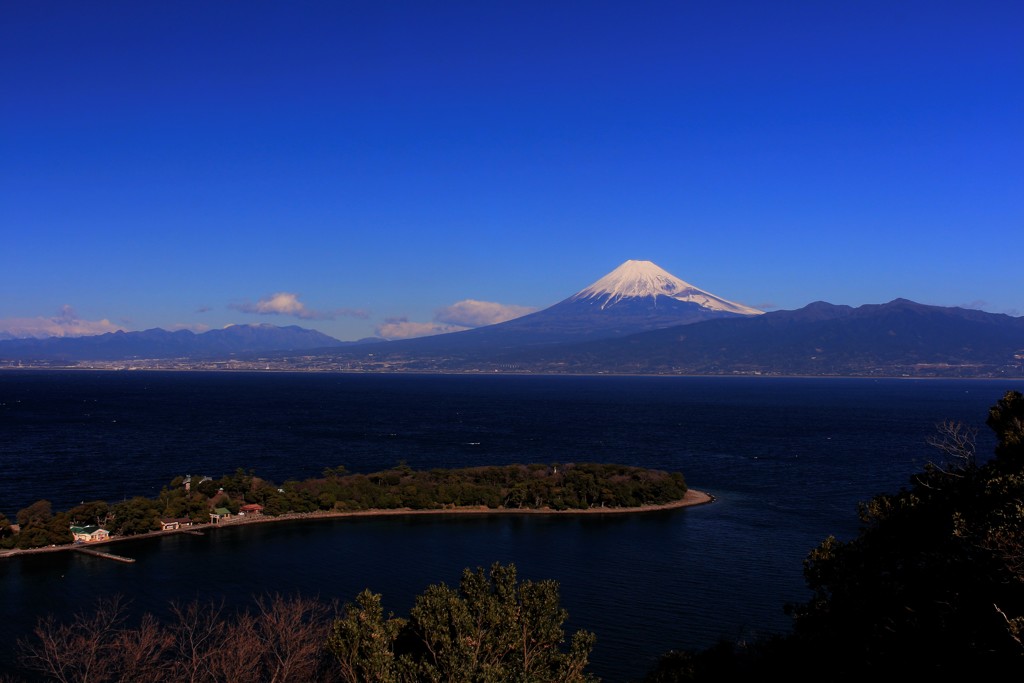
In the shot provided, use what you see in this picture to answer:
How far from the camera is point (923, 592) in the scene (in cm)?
1169

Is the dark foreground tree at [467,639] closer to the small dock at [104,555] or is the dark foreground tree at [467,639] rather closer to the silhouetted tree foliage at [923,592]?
the silhouetted tree foliage at [923,592]

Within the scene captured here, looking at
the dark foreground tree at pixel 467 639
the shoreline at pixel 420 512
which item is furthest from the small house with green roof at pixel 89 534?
the dark foreground tree at pixel 467 639

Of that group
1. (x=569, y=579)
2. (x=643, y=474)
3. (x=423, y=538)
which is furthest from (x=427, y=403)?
(x=569, y=579)

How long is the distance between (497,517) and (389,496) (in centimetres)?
587

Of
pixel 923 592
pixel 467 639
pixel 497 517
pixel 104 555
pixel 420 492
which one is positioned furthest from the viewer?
pixel 420 492

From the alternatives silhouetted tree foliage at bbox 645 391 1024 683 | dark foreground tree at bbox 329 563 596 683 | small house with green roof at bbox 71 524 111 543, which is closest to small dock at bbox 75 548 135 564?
small house with green roof at bbox 71 524 111 543

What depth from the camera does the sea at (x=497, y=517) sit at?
2498cm

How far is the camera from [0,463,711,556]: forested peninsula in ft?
114

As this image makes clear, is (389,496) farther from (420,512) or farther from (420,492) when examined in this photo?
(420,512)

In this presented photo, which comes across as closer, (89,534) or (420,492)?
(89,534)

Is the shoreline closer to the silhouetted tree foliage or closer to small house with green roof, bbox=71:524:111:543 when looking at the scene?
small house with green roof, bbox=71:524:111:543

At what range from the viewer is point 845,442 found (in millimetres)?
67875

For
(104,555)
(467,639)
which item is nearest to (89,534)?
(104,555)

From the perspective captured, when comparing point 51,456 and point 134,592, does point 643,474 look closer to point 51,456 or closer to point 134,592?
point 134,592
